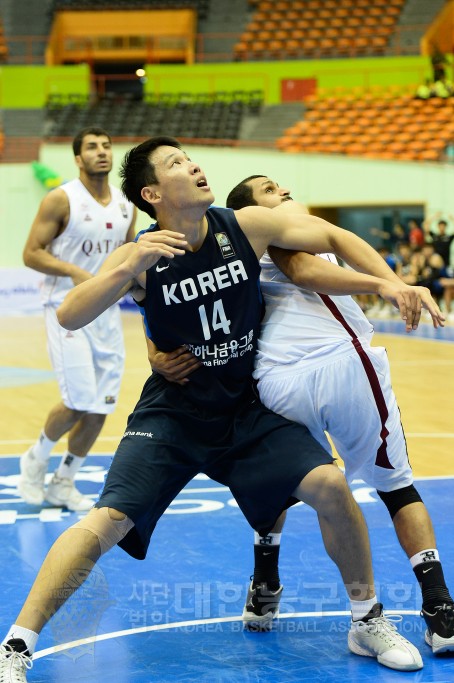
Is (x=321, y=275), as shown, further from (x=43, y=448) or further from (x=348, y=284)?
(x=43, y=448)

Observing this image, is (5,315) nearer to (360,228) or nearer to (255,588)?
(360,228)

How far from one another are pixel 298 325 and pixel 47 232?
268 cm

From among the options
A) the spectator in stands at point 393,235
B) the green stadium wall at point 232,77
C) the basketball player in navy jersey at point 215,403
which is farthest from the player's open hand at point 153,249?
the green stadium wall at point 232,77

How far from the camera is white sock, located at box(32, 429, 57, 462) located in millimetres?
6086

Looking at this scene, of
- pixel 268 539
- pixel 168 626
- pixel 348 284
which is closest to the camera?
pixel 348 284

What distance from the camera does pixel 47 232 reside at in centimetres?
609

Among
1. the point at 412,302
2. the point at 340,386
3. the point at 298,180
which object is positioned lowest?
the point at 298,180

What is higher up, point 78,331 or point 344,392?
point 344,392

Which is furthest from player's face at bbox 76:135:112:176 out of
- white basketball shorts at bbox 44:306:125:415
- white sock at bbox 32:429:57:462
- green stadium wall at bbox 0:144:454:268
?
green stadium wall at bbox 0:144:454:268

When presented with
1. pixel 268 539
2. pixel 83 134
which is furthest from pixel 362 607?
pixel 83 134

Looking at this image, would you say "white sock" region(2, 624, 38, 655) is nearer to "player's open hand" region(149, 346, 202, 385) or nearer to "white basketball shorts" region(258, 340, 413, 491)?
"player's open hand" region(149, 346, 202, 385)

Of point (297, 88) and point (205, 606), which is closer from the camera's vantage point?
point (205, 606)

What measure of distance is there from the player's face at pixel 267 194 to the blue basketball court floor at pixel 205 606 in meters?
1.67

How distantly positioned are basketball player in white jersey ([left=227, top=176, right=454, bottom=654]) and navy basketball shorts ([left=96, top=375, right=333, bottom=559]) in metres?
0.13
